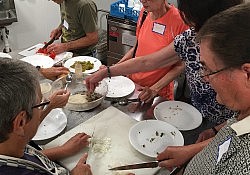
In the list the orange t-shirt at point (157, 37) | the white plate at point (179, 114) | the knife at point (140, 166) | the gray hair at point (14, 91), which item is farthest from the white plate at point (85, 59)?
the gray hair at point (14, 91)

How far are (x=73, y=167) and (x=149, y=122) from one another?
1.61ft

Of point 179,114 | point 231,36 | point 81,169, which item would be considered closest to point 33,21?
point 179,114

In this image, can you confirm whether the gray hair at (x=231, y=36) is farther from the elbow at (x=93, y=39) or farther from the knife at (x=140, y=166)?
the elbow at (x=93, y=39)

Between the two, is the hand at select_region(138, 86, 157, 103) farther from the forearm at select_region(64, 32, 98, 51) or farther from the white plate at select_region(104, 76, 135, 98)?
the forearm at select_region(64, 32, 98, 51)

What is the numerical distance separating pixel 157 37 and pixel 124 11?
1451 millimetres

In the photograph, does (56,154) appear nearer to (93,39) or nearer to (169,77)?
(169,77)

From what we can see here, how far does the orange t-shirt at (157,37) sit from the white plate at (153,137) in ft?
1.93

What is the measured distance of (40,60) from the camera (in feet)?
7.31

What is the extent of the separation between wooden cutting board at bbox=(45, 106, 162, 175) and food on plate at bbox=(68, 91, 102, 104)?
0.46 feet

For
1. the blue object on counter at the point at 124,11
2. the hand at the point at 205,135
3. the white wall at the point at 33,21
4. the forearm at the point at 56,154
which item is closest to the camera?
the forearm at the point at 56,154

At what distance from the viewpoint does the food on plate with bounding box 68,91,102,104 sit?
1.71m

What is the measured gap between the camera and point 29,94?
966 mm

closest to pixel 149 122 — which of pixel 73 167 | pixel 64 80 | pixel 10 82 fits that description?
pixel 73 167

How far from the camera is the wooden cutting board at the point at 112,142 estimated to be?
1302mm
